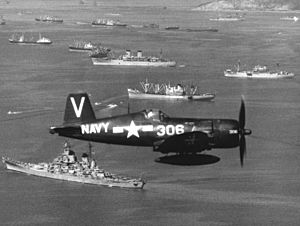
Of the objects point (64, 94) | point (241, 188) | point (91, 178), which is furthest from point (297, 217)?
point (64, 94)

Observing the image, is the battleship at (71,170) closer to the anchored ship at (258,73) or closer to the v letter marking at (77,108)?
the v letter marking at (77,108)

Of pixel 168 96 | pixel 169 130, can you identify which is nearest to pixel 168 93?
pixel 168 96

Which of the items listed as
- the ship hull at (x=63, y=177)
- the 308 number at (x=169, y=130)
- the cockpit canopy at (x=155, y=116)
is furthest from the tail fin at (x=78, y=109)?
the ship hull at (x=63, y=177)

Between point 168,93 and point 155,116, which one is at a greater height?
point 155,116

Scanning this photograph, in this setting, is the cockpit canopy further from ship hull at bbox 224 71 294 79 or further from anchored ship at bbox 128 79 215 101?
ship hull at bbox 224 71 294 79

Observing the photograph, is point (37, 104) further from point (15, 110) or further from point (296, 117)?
point (296, 117)

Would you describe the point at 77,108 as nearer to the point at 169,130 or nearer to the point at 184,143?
the point at 169,130
